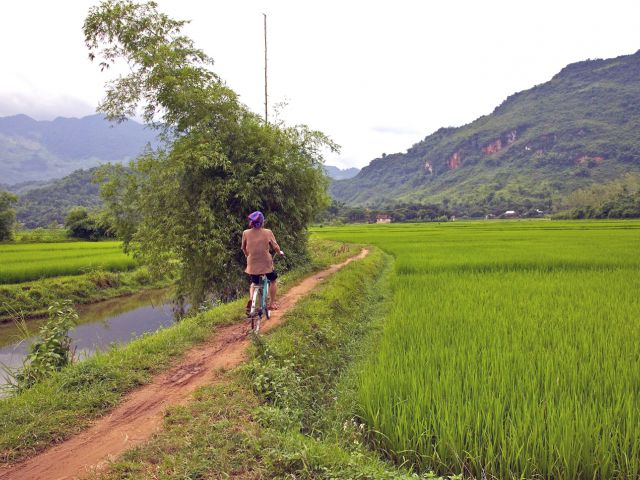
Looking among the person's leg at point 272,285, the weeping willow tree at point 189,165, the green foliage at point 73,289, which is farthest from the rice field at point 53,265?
the person's leg at point 272,285

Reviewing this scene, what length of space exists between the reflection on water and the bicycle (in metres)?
3.64

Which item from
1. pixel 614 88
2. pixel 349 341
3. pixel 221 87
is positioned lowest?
pixel 349 341

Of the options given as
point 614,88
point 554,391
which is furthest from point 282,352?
point 614,88

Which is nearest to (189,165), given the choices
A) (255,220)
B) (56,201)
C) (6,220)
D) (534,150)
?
(255,220)

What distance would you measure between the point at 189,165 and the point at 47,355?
19.5ft

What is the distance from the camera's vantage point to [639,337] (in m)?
4.82

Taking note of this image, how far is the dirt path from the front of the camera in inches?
112

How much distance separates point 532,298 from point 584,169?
119m

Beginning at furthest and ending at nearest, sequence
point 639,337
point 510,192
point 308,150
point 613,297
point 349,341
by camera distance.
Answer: point 510,192, point 308,150, point 613,297, point 349,341, point 639,337

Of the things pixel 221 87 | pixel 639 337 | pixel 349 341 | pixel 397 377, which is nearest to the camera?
pixel 397 377

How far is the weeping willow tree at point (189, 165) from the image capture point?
9.96m

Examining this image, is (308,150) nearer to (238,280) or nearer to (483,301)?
(238,280)

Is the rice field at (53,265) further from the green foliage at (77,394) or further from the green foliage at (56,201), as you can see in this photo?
the green foliage at (56,201)

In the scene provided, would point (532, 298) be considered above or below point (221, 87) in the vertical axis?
below
